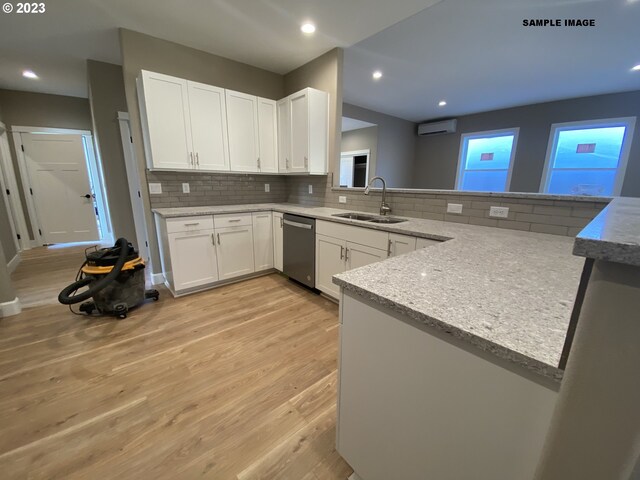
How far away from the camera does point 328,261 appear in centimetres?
258

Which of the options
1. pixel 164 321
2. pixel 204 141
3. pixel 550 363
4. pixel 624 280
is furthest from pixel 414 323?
pixel 204 141

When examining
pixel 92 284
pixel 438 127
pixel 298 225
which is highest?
pixel 438 127

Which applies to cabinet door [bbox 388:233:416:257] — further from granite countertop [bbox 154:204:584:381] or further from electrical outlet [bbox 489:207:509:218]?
electrical outlet [bbox 489:207:509:218]

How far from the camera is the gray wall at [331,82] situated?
296 cm

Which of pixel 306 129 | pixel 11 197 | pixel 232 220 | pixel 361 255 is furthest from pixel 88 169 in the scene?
pixel 361 255

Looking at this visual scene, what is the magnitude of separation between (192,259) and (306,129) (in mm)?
1935

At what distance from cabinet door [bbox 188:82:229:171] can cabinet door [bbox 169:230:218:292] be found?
0.82 meters

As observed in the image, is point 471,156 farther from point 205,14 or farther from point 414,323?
point 414,323

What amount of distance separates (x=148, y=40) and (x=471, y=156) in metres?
6.41

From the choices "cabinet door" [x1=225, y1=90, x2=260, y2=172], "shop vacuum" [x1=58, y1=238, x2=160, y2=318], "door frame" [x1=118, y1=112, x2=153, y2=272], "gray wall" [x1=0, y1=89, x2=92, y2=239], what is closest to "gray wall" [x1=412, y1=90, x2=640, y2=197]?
"cabinet door" [x1=225, y1=90, x2=260, y2=172]

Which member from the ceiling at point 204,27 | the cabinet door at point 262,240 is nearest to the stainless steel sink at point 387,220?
the cabinet door at point 262,240

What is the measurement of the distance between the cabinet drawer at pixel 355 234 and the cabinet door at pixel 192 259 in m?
1.22

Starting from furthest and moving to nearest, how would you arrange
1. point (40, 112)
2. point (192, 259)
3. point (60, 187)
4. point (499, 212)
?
1. point (60, 187)
2. point (40, 112)
3. point (192, 259)
4. point (499, 212)

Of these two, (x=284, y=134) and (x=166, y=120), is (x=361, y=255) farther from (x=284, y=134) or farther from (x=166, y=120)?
(x=166, y=120)
